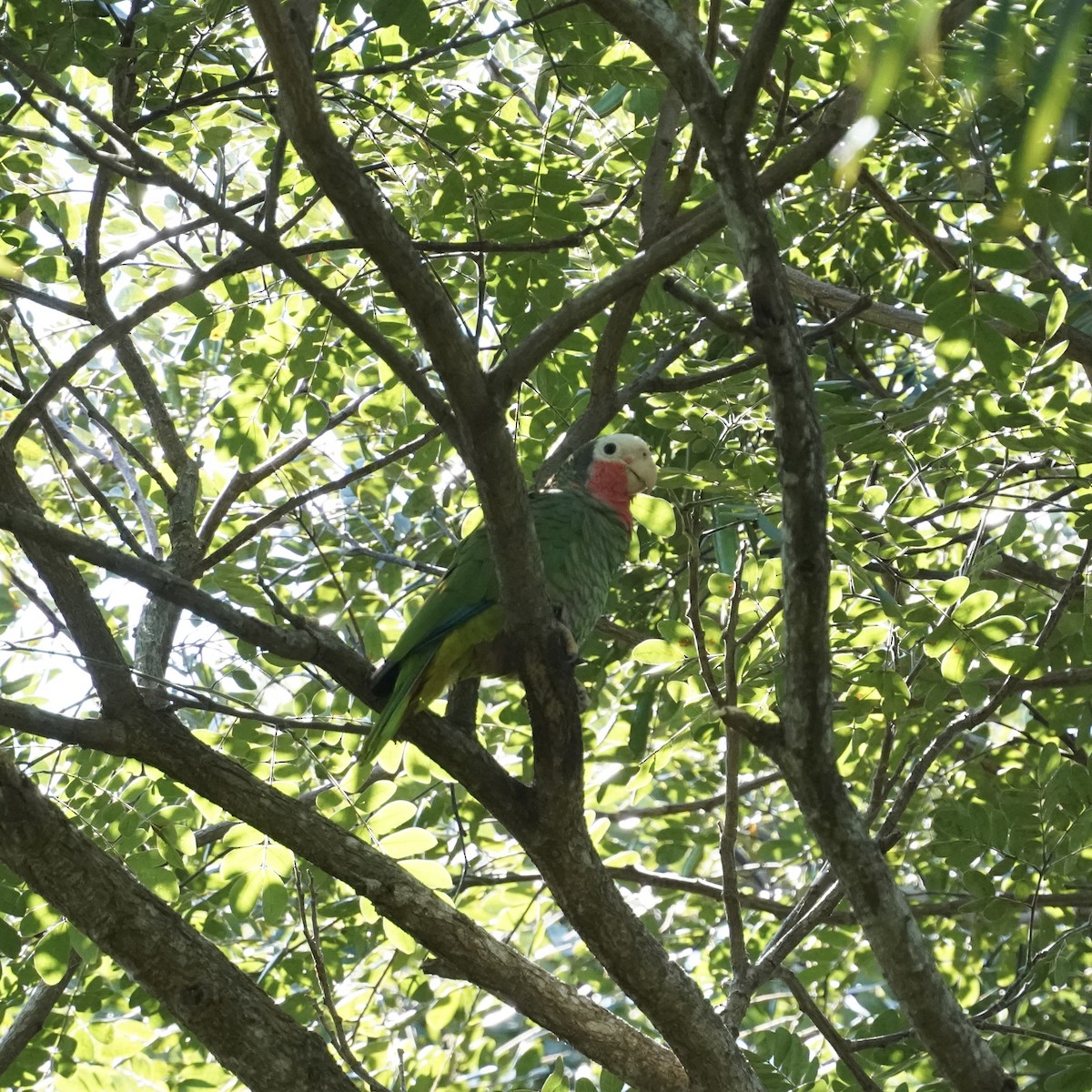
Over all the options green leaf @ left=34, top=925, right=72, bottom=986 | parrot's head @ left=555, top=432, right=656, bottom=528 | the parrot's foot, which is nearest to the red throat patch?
parrot's head @ left=555, top=432, right=656, bottom=528

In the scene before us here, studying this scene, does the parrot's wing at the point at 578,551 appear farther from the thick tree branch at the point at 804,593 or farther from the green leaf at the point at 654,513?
the thick tree branch at the point at 804,593

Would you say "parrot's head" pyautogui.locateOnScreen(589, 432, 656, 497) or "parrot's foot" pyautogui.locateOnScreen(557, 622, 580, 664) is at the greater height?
"parrot's head" pyautogui.locateOnScreen(589, 432, 656, 497)

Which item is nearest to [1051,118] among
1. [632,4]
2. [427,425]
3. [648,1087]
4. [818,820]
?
[632,4]

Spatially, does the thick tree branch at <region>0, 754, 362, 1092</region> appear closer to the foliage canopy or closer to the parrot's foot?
the foliage canopy

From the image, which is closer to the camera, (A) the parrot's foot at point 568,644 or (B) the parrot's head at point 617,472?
(A) the parrot's foot at point 568,644

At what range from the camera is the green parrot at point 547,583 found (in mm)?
2984

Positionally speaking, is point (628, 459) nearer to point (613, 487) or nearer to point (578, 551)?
point (613, 487)

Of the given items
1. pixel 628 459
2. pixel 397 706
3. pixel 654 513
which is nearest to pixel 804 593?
pixel 654 513

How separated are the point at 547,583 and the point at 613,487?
757mm

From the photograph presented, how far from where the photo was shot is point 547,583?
3092 mm

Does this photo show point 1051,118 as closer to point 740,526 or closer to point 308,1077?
point 308,1077

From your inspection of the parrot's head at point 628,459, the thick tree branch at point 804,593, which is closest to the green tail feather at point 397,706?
the thick tree branch at point 804,593

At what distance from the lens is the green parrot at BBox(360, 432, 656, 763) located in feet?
9.79

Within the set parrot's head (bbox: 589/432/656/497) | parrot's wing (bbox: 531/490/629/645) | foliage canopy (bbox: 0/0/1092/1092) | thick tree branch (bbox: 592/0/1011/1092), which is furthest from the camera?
parrot's head (bbox: 589/432/656/497)
